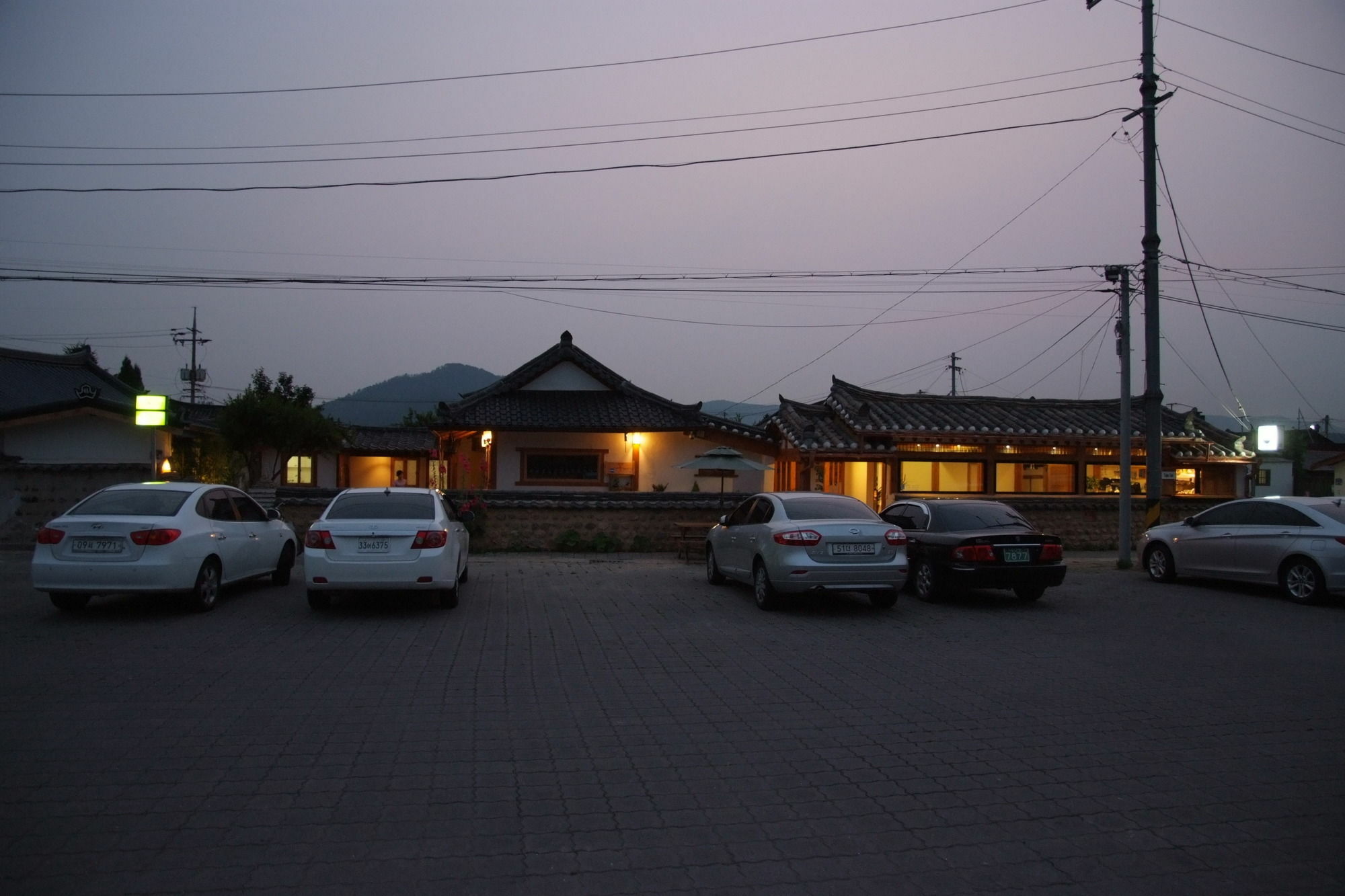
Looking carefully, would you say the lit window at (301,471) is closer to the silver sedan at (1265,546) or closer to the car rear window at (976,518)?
the car rear window at (976,518)

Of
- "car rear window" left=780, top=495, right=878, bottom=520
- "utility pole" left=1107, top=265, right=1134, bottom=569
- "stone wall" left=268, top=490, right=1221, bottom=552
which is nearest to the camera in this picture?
"car rear window" left=780, top=495, right=878, bottom=520

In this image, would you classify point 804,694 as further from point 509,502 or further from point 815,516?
point 509,502

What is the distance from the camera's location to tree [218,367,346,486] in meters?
27.8

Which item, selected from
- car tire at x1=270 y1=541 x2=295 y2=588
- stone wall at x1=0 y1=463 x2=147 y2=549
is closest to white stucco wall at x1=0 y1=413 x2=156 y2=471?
stone wall at x1=0 y1=463 x2=147 y2=549

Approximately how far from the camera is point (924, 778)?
546 cm

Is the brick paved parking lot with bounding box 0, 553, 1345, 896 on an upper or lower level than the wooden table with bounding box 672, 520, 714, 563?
lower

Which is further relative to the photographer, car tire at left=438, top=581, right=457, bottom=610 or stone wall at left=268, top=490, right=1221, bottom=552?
stone wall at left=268, top=490, right=1221, bottom=552

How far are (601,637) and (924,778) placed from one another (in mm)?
Answer: 4914

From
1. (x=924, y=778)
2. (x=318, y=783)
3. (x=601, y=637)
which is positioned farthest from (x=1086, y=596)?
(x=318, y=783)

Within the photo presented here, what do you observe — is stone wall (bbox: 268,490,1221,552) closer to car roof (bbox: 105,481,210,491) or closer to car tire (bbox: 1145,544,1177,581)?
car tire (bbox: 1145,544,1177,581)

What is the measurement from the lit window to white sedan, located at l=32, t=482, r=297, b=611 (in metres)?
27.2

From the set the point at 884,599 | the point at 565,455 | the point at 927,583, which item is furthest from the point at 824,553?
the point at 565,455

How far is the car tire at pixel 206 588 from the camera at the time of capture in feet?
35.6

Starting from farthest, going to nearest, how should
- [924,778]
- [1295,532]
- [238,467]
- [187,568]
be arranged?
[238,467] → [1295,532] → [187,568] → [924,778]
